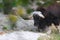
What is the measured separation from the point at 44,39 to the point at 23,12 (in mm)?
1770

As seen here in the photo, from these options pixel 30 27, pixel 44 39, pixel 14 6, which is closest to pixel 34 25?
pixel 30 27

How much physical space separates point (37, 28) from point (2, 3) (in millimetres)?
3049

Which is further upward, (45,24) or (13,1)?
(13,1)

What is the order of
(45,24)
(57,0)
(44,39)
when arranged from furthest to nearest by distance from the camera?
(45,24) → (44,39) → (57,0)

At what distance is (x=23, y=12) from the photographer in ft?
2.02

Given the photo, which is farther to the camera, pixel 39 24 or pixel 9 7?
pixel 39 24

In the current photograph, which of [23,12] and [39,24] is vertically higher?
[23,12]

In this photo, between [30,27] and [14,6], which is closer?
[14,6]

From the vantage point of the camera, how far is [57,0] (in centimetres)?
60

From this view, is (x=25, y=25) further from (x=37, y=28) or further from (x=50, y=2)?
(x=50, y=2)

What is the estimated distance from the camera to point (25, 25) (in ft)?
12.2

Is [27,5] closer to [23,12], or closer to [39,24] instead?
[23,12]

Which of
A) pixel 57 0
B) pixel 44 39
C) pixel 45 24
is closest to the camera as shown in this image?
pixel 57 0

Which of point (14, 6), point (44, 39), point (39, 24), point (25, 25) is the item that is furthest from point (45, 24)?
point (14, 6)
